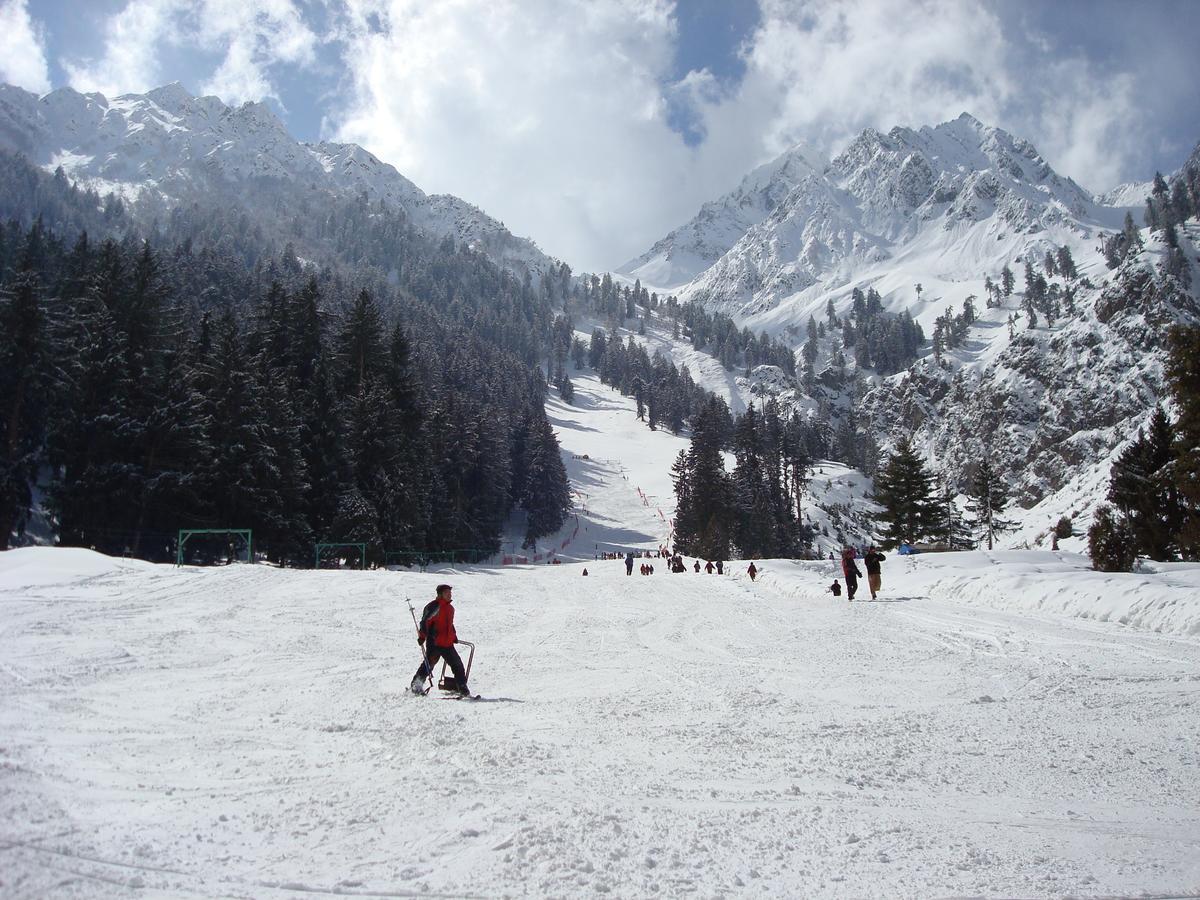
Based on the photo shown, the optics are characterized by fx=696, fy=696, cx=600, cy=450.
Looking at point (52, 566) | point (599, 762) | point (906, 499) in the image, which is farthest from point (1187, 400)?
point (52, 566)

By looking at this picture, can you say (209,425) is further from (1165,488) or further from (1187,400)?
(1165,488)

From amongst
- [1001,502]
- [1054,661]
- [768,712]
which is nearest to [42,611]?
[768,712]

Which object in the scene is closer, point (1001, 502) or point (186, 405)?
point (186, 405)

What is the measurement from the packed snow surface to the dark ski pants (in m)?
0.37

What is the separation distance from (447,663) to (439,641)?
34 cm

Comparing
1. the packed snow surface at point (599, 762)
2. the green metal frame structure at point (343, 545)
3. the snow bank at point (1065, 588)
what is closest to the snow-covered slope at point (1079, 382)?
the snow bank at point (1065, 588)

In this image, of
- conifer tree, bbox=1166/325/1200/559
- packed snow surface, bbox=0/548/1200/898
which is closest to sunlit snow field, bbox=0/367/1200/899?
packed snow surface, bbox=0/548/1200/898

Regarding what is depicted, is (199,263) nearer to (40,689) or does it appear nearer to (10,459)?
(10,459)

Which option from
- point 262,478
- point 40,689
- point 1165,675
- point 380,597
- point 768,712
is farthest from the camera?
point 262,478

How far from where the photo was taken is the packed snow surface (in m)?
4.56

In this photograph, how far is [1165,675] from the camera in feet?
34.4

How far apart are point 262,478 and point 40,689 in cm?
2936

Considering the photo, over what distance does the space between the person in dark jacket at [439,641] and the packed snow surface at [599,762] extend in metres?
0.39

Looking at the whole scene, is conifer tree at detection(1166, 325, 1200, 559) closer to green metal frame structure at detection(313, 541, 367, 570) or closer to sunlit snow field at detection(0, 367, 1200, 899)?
sunlit snow field at detection(0, 367, 1200, 899)
